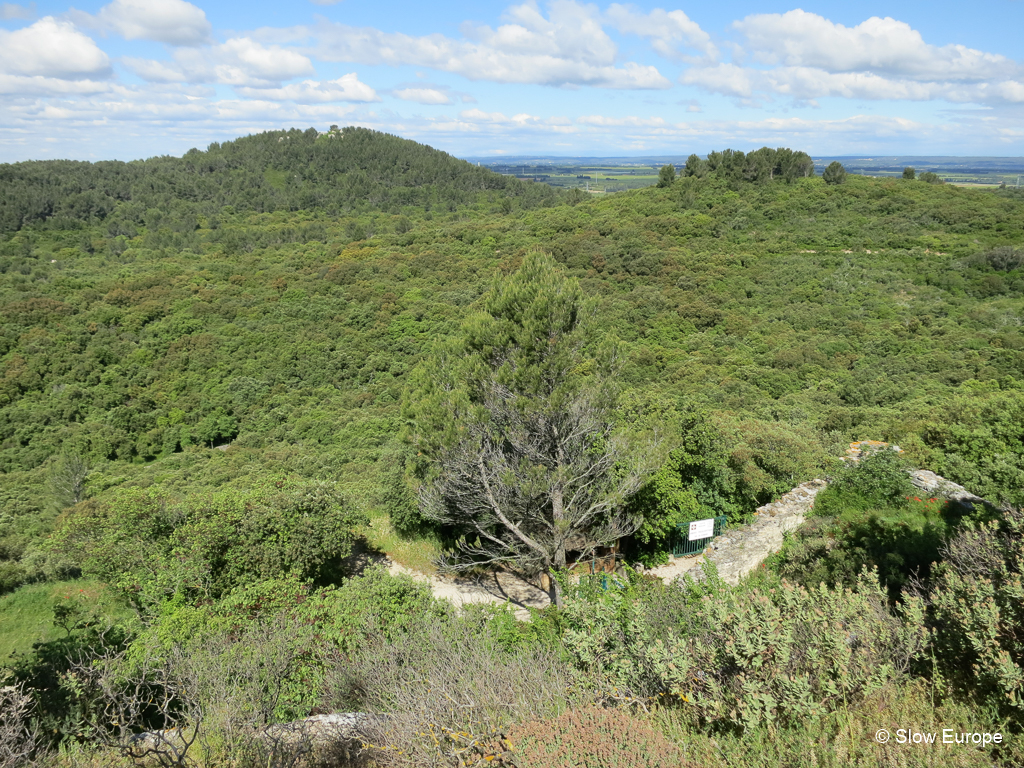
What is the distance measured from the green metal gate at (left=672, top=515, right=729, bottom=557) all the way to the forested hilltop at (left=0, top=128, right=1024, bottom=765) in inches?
13.5

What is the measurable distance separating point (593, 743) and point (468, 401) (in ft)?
19.6

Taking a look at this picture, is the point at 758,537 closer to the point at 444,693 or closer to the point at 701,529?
the point at 701,529

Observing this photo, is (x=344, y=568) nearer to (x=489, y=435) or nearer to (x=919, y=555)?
(x=489, y=435)

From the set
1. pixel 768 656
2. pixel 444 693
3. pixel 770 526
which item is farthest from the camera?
pixel 770 526

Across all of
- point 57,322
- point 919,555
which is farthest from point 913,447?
point 57,322

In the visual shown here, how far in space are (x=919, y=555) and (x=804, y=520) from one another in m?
2.55

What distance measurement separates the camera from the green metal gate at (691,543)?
9813 millimetres

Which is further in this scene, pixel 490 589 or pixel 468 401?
pixel 490 589

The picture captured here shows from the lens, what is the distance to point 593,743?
3000 mm

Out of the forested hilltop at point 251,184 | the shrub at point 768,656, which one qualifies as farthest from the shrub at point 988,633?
the forested hilltop at point 251,184

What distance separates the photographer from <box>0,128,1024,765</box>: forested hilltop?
15.5ft

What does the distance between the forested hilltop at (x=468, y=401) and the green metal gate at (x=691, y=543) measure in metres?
0.34

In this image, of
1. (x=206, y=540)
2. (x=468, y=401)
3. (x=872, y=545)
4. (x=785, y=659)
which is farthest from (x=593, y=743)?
(x=206, y=540)

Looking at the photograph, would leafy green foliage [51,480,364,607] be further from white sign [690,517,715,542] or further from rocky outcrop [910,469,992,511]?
rocky outcrop [910,469,992,511]
